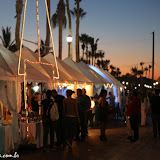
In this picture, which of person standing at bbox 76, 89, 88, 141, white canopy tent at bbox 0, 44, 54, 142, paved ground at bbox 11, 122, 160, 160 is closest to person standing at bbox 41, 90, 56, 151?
paved ground at bbox 11, 122, 160, 160

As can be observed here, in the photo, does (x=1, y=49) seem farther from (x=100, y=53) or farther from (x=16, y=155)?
(x=100, y=53)

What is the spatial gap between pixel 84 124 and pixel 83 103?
0.82 metres

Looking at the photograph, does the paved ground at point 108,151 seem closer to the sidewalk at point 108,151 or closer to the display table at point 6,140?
the sidewalk at point 108,151

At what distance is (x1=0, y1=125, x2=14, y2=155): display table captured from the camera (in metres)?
7.70

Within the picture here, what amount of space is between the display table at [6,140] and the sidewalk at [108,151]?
0.44 metres

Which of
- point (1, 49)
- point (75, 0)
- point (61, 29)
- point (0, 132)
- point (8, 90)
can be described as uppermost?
point (75, 0)

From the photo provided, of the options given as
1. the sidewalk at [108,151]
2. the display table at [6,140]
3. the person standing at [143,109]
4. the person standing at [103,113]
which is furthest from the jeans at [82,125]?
the person standing at [143,109]

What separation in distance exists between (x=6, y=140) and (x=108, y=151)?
2.88m

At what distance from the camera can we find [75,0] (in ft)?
101

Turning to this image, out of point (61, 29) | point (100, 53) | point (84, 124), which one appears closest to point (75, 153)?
point (84, 124)

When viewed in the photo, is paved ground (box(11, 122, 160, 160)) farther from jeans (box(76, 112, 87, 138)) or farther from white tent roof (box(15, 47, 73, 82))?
white tent roof (box(15, 47, 73, 82))

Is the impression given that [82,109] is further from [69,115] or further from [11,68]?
[11,68]

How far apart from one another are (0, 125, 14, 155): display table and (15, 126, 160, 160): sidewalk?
0.44 meters

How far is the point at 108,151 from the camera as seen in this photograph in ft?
27.7
